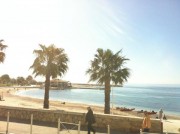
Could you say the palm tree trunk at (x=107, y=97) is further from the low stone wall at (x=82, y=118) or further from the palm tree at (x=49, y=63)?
the low stone wall at (x=82, y=118)

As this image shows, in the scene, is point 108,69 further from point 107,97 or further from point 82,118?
point 82,118

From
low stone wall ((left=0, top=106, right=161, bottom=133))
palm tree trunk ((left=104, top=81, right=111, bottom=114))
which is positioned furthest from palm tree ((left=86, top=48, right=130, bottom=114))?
low stone wall ((left=0, top=106, right=161, bottom=133))

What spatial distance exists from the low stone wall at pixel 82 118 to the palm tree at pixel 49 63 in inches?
512

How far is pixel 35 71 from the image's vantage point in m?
32.5

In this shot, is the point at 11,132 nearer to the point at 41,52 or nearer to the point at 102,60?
the point at 102,60

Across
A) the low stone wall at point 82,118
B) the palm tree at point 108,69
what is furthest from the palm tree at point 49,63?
the low stone wall at point 82,118

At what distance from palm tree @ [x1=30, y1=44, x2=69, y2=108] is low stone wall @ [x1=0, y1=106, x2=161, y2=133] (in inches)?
512

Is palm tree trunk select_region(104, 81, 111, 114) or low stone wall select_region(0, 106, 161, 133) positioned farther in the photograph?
palm tree trunk select_region(104, 81, 111, 114)

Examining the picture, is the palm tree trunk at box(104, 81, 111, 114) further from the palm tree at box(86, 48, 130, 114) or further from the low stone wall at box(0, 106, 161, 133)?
the low stone wall at box(0, 106, 161, 133)

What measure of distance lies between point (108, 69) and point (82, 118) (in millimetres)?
13692

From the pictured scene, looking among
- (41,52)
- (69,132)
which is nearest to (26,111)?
(69,132)

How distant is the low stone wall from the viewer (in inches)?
599

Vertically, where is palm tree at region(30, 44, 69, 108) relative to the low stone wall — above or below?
above

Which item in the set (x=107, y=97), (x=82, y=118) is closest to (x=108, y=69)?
(x=107, y=97)
